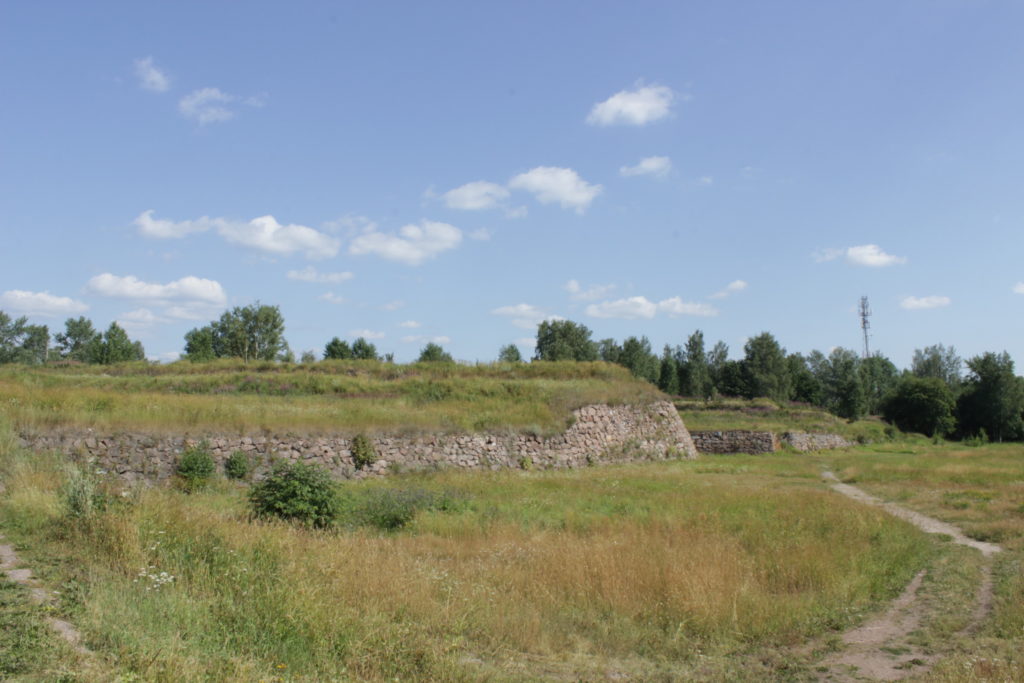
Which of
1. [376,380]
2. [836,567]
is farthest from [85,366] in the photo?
[836,567]

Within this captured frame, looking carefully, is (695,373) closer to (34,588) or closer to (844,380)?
(844,380)

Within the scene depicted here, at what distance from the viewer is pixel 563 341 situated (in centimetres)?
7162

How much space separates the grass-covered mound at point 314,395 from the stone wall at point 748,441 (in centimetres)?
679

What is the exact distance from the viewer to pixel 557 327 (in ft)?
240

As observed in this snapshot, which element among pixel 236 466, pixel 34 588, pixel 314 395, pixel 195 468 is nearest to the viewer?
pixel 34 588

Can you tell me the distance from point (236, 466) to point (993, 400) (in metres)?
62.1

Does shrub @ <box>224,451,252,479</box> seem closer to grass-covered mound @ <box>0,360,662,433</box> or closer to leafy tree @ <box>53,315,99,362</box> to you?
grass-covered mound @ <box>0,360,662,433</box>

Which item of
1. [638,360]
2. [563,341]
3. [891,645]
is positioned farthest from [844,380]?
[891,645]

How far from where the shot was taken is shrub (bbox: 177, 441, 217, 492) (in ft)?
59.3

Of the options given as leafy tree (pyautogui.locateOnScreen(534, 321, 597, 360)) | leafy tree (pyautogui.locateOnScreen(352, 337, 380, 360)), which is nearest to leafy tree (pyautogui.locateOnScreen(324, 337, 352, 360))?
leafy tree (pyautogui.locateOnScreen(352, 337, 380, 360))

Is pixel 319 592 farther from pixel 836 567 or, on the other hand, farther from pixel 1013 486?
pixel 1013 486

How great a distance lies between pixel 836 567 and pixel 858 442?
42563 mm

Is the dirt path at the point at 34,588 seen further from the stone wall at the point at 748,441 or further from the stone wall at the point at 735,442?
the stone wall at the point at 748,441

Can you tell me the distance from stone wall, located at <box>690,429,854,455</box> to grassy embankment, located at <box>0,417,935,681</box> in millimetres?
27023
